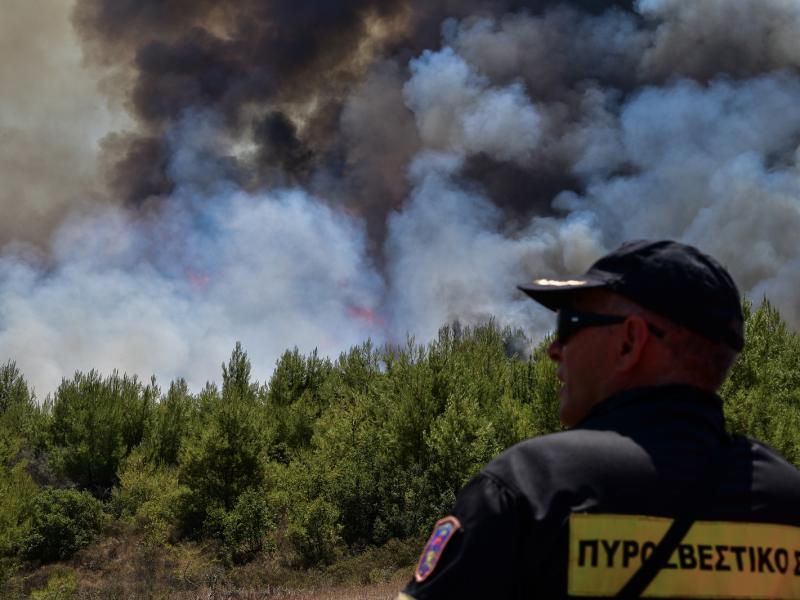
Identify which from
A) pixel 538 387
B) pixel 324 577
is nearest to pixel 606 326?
pixel 538 387

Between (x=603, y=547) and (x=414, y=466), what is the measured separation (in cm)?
3232

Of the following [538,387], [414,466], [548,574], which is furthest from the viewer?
[414,466]

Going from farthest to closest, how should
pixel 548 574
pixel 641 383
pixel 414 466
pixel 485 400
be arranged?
1. pixel 485 400
2. pixel 414 466
3. pixel 641 383
4. pixel 548 574

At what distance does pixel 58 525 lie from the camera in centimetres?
3594

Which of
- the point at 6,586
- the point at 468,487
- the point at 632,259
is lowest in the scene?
the point at 6,586

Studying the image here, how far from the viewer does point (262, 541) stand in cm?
3344

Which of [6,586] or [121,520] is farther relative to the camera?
[121,520]

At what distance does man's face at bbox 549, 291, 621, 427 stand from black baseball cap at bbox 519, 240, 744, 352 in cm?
5

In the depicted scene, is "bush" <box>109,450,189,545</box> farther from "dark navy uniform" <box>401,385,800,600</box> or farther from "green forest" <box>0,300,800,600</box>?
"dark navy uniform" <box>401,385,800,600</box>

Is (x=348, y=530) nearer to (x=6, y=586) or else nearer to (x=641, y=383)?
(x=6, y=586)

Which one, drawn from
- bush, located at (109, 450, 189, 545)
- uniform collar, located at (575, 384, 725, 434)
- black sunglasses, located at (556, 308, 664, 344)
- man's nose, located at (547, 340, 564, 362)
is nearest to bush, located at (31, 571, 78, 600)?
bush, located at (109, 450, 189, 545)

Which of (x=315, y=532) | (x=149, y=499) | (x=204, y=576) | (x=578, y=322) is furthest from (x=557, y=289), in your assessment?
(x=149, y=499)

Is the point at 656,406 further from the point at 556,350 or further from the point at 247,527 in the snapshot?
the point at 247,527

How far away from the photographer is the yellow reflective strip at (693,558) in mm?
1490
